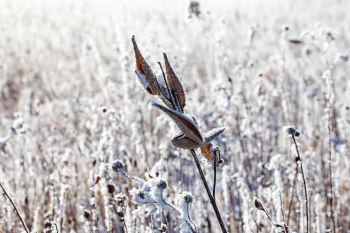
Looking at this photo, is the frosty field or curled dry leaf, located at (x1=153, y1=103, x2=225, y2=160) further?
the frosty field

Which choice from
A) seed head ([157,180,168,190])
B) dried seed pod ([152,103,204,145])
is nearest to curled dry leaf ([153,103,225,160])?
dried seed pod ([152,103,204,145])

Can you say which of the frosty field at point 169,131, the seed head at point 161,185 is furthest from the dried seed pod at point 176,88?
the seed head at point 161,185

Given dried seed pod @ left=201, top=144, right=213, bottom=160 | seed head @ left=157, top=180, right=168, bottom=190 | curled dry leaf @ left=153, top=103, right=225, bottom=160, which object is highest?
curled dry leaf @ left=153, top=103, right=225, bottom=160

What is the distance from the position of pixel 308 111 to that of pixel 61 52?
485 cm

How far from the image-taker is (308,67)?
5367 mm

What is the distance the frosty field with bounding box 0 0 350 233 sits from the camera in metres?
1.70

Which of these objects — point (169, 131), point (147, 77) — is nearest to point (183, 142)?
point (147, 77)

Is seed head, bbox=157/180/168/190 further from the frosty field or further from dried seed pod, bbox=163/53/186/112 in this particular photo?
dried seed pod, bbox=163/53/186/112

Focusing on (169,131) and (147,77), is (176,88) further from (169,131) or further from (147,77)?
(169,131)

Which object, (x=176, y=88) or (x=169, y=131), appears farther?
(x=169, y=131)

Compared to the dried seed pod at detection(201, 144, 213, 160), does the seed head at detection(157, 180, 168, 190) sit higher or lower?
lower

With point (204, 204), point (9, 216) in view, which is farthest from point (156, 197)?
point (204, 204)

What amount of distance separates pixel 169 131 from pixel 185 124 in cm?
147

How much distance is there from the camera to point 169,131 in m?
2.36
